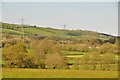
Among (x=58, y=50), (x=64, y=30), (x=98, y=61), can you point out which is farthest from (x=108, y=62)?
(x=64, y=30)

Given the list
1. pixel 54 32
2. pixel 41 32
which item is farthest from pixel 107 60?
pixel 54 32

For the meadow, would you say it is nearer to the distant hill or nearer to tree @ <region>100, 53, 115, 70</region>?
tree @ <region>100, 53, 115, 70</region>

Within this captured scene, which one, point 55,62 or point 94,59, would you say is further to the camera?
point 94,59

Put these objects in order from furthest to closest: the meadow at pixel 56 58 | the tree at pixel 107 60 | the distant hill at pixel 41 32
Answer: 1. the distant hill at pixel 41 32
2. the tree at pixel 107 60
3. the meadow at pixel 56 58

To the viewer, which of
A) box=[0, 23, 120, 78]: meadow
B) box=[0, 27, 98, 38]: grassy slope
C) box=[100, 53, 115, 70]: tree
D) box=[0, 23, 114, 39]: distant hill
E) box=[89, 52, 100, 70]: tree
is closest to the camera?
box=[0, 23, 120, 78]: meadow

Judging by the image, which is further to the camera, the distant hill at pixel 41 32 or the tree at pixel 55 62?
the distant hill at pixel 41 32

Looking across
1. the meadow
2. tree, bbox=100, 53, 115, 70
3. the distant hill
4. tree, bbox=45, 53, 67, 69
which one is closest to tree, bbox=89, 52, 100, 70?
the meadow

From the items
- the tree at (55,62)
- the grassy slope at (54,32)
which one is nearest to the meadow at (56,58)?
the tree at (55,62)

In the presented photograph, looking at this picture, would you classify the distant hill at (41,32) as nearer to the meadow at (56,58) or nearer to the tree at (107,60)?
the meadow at (56,58)

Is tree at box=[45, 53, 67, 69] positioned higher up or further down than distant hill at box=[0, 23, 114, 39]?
further down

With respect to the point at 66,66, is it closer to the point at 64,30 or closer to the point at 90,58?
the point at 90,58

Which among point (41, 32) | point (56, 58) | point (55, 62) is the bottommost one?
point (55, 62)

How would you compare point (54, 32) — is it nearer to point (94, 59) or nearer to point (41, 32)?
point (41, 32)

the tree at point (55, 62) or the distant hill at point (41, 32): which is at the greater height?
the distant hill at point (41, 32)
